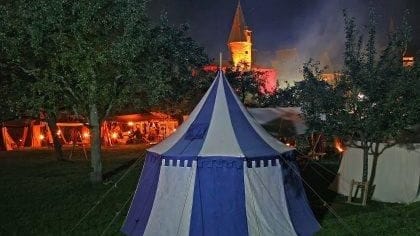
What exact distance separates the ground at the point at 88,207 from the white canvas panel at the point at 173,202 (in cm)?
158

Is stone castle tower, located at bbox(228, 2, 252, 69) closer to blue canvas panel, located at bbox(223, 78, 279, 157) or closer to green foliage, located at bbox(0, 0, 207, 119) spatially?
green foliage, located at bbox(0, 0, 207, 119)

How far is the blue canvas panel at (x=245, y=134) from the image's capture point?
971 cm

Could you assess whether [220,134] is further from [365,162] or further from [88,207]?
[365,162]

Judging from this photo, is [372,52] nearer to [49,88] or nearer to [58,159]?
[49,88]

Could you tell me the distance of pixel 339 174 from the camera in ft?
51.4

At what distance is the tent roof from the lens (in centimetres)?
962

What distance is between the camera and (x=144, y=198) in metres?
10.4

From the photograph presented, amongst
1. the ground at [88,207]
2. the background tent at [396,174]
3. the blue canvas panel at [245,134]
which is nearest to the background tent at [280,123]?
the ground at [88,207]

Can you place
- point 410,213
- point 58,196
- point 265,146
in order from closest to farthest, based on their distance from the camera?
point 265,146
point 410,213
point 58,196

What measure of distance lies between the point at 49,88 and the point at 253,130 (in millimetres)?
7563

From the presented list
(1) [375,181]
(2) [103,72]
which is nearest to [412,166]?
(1) [375,181]

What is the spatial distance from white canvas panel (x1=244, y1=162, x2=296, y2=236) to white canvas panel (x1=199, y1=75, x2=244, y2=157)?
51 cm

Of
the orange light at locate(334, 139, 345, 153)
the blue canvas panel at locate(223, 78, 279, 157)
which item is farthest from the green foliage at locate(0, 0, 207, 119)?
the orange light at locate(334, 139, 345, 153)

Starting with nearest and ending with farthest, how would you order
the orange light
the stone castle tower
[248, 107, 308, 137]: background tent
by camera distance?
[248, 107, 308, 137]: background tent
the orange light
the stone castle tower
